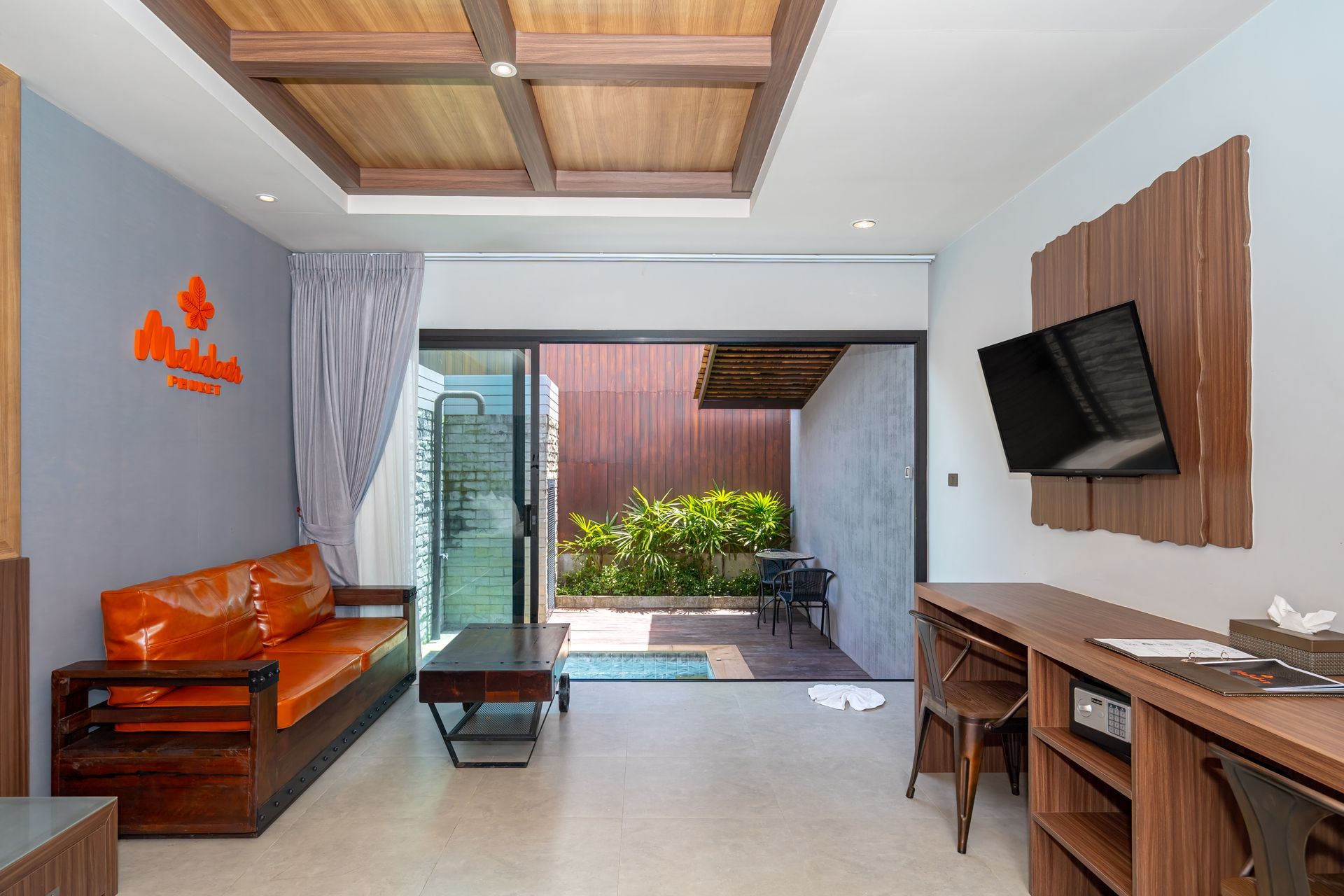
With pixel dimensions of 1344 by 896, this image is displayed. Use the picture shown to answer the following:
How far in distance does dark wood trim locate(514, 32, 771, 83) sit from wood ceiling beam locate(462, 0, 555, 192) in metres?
0.08

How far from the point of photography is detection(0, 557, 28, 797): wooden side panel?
254 centimetres

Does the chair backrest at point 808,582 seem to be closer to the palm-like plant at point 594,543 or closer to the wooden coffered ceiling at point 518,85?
the palm-like plant at point 594,543

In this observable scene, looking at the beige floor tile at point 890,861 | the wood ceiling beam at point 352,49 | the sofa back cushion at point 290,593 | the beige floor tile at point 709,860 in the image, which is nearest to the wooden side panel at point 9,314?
the wood ceiling beam at point 352,49

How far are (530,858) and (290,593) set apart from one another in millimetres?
2113

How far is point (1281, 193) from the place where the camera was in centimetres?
210

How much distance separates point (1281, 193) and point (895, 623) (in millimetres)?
3976

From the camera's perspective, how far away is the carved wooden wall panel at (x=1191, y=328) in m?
2.24

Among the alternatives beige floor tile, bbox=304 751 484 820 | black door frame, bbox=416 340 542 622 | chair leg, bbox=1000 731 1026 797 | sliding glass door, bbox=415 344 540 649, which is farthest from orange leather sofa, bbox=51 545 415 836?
chair leg, bbox=1000 731 1026 797

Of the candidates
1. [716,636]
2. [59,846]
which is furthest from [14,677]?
[716,636]

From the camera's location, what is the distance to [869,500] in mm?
6125

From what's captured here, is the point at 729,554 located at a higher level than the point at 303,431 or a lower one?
lower

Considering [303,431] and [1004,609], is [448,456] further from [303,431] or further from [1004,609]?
[1004,609]

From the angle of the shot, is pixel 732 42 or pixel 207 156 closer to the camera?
pixel 732 42

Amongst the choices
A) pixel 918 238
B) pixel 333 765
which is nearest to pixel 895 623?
pixel 918 238
